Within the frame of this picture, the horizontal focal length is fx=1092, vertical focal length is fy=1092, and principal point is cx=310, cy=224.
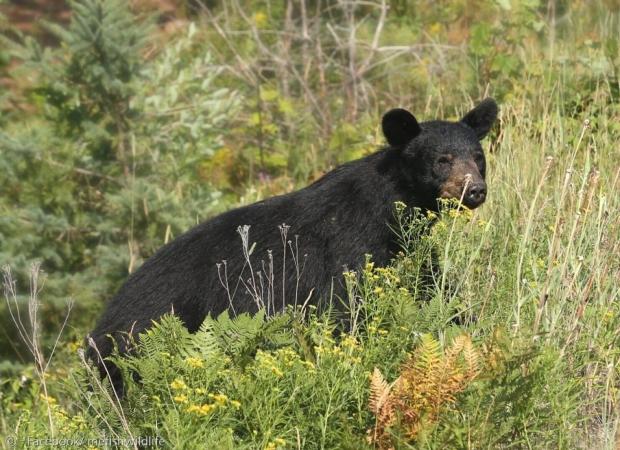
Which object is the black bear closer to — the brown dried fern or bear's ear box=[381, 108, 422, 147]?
bear's ear box=[381, 108, 422, 147]

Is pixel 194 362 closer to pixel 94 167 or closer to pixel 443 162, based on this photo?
pixel 443 162

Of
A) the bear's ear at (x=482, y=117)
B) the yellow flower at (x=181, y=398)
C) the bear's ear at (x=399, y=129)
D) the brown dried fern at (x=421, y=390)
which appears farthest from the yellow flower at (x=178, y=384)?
the bear's ear at (x=482, y=117)

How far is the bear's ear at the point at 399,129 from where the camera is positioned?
242 inches

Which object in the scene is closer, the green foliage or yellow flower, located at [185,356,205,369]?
yellow flower, located at [185,356,205,369]

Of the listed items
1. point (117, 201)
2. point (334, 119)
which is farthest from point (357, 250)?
point (334, 119)

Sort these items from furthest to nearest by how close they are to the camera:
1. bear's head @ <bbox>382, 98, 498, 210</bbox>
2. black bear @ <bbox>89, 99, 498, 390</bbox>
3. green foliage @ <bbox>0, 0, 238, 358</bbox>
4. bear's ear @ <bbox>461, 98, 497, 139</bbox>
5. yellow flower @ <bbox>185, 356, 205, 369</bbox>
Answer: green foliage @ <bbox>0, 0, 238, 358</bbox>
bear's ear @ <bbox>461, 98, 497, 139</bbox>
bear's head @ <bbox>382, 98, 498, 210</bbox>
black bear @ <bbox>89, 99, 498, 390</bbox>
yellow flower @ <bbox>185, 356, 205, 369</bbox>

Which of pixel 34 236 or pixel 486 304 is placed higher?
pixel 486 304

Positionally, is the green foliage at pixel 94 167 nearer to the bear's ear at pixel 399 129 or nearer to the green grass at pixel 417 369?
the bear's ear at pixel 399 129

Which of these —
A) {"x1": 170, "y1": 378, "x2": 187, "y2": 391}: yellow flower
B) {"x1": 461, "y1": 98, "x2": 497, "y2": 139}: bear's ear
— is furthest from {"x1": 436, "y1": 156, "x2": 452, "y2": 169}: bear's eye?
{"x1": 170, "y1": 378, "x2": 187, "y2": 391}: yellow flower

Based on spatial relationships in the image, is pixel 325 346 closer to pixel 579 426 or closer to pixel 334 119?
pixel 579 426

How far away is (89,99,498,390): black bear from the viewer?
19.0ft

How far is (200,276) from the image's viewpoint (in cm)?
588

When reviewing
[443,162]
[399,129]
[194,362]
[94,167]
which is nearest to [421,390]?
[194,362]

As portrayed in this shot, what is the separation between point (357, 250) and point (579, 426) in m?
1.76
